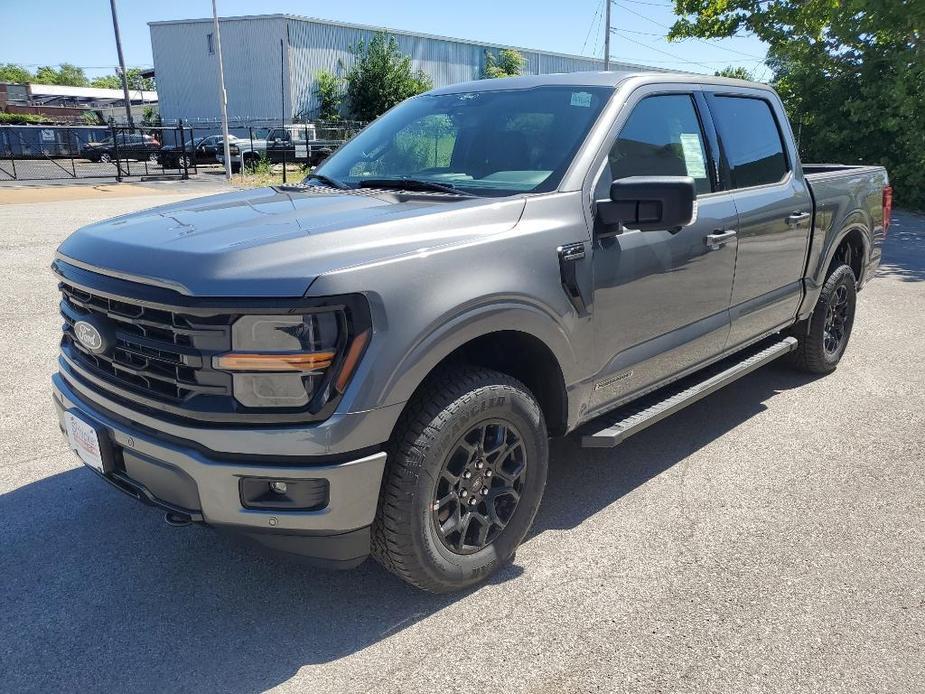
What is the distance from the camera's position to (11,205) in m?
16.0

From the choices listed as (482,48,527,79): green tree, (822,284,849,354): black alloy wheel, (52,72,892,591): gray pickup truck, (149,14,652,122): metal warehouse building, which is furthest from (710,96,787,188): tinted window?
(482,48,527,79): green tree

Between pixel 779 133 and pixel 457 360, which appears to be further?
pixel 779 133

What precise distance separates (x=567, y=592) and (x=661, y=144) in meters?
2.13

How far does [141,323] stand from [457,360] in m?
1.10

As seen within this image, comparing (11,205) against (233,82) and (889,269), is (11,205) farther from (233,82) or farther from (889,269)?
(233,82)

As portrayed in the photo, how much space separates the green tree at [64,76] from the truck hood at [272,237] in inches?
4948

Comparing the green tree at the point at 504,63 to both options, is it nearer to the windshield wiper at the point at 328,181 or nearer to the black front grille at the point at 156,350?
the windshield wiper at the point at 328,181

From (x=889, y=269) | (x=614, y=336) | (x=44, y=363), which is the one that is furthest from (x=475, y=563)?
(x=889, y=269)

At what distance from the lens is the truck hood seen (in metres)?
2.32

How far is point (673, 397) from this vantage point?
3799mm

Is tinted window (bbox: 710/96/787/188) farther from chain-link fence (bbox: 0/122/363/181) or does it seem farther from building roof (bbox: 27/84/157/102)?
building roof (bbox: 27/84/157/102)

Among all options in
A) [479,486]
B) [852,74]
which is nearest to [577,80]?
[479,486]

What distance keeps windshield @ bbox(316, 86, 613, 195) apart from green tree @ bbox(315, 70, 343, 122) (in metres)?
41.3

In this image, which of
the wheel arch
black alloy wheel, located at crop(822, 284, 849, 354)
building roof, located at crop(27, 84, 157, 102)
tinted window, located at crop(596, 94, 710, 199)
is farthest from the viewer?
building roof, located at crop(27, 84, 157, 102)
